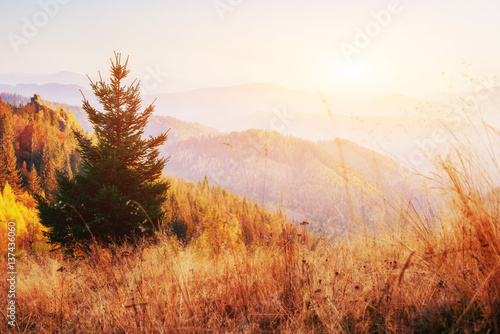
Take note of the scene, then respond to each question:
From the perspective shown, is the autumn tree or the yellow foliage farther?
the autumn tree

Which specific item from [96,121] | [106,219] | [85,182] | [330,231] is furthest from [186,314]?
[96,121]

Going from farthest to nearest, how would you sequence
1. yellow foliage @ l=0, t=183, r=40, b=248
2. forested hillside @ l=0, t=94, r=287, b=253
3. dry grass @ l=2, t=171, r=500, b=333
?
forested hillside @ l=0, t=94, r=287, b=253 < yellow foliage @ l=0, t=183, r=40, b=248 < dry grass @ l=2, t=171, r=500, b=333

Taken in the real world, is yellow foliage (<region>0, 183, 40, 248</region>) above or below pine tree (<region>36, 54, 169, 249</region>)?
below

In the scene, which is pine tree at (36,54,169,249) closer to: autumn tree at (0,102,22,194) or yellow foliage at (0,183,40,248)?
yellow foliage at (0,183,40,248)

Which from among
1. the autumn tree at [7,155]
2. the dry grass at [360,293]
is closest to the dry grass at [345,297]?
the dry grass at [360,293]

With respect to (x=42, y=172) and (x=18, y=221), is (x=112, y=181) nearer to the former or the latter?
(x=18, y=221)

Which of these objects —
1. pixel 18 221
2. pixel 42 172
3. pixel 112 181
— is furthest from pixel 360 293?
pixel 42 172

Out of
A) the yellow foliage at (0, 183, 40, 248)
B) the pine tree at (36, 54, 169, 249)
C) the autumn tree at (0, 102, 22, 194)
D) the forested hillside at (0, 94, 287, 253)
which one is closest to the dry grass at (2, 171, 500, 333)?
the pine tree at (36, 54, 169, 249)

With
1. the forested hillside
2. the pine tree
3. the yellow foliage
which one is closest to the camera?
the pine tree

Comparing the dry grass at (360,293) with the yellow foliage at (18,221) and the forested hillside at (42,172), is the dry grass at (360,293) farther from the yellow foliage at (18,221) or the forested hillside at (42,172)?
the forested hillside at (42,172)

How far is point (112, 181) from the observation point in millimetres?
14344

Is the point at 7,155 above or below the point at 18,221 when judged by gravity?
above

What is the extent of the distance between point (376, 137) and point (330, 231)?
158 cm

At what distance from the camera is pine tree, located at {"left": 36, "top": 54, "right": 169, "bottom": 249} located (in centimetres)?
1365
